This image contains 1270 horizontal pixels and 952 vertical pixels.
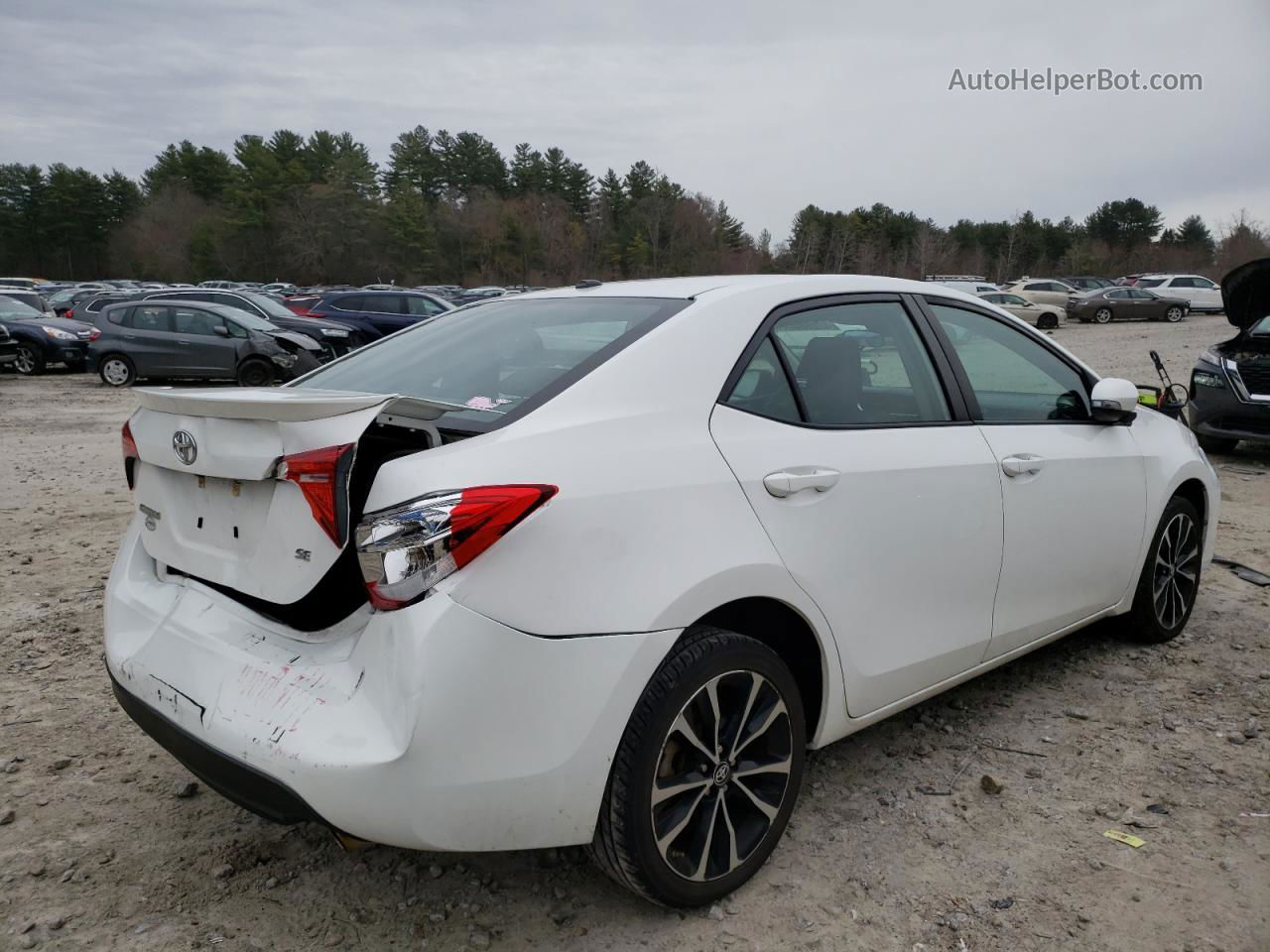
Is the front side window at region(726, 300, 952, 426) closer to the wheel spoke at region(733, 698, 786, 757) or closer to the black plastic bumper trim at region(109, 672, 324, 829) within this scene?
the wheel spoke at region(733, 698, 786, 757)

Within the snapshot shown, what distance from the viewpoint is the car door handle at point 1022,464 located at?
3.03 m

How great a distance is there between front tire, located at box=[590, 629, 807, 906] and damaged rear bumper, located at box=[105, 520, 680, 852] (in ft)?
0.25

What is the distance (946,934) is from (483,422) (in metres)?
1.72

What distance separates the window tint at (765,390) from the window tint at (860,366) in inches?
1.9

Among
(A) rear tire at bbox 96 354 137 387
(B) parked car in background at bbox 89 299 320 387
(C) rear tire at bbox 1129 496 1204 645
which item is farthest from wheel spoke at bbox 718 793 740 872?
(A) rear tire at bbox 96 354 137 387

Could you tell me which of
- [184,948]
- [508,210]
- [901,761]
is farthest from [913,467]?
[508,210]

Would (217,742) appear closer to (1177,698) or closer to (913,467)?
(913,467)

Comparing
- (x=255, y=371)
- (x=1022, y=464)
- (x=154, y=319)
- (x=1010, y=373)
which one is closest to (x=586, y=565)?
(x=1022, y=464)

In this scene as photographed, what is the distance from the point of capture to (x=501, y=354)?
2678mm

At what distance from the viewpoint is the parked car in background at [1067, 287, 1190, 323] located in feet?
113

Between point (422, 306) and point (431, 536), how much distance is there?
63.1 feet

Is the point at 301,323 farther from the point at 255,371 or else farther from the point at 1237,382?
Answer: the point at 1237,382

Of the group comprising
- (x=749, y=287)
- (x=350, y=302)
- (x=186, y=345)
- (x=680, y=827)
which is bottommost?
(x=680, y=827)

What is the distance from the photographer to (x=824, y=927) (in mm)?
2297
